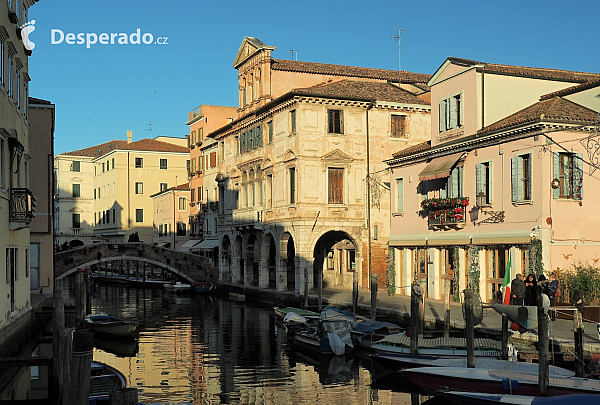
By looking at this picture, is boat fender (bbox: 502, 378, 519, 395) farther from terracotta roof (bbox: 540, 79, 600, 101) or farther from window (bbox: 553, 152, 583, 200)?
terracotta roof (bbox: 540, 79, 600, 101)

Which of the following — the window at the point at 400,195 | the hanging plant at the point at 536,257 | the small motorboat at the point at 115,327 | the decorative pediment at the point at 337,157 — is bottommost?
the small motorboat at the point at 115,327

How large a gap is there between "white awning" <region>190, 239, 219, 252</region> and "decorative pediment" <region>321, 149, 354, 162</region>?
18.7 meters

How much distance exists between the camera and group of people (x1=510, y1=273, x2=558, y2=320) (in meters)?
20.6

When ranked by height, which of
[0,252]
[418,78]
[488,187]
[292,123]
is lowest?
[0,252]

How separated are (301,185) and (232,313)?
23.8 ft

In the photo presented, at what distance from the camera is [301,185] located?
3653cm

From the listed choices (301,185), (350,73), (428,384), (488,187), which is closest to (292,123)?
(301,185)

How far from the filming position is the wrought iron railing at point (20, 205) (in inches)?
843

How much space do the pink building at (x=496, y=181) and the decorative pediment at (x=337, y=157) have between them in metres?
4.67

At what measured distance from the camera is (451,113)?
2862 centimetres

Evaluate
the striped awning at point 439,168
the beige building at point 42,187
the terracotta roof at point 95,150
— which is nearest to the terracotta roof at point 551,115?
the striped awning at point 439,168

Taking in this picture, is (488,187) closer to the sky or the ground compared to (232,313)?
closer to the sky

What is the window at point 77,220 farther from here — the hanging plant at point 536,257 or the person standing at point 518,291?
the person standing at point 518,291

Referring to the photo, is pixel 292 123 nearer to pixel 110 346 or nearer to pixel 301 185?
pixel 301 185
